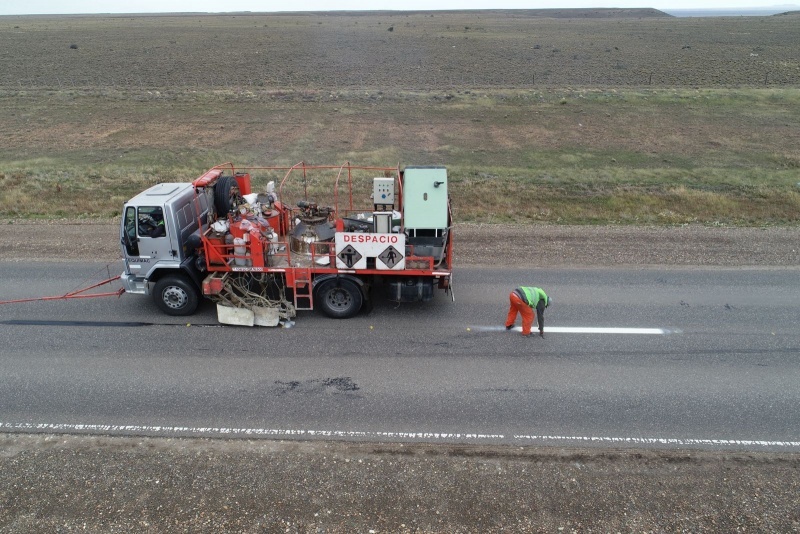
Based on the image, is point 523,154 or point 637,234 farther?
point 523,154

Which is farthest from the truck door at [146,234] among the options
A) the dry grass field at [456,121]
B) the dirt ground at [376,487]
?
the dry grass field at [456,121]

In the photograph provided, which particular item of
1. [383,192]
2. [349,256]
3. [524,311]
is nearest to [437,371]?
[524,311]

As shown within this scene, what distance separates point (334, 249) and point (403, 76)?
150ft

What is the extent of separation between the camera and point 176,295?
11234 millimetres

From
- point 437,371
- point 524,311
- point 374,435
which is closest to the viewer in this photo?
point 374,435

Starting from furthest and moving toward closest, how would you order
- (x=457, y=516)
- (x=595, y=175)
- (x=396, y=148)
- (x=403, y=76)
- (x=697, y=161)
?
(x=403, y=76)
(x=396, y=148)
(x=697, y=161)
(x=595, y=175)
(x=457, y=516)

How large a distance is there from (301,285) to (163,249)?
107 inches

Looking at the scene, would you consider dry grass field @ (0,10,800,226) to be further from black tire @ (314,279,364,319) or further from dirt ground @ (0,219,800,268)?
black tire @ (314,279,364,319)

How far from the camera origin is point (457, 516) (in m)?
6.52

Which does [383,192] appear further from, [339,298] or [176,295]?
[176,295]

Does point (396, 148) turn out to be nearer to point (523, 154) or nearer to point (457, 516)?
point (523, 154)

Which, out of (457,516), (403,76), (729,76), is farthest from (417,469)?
(729,76)

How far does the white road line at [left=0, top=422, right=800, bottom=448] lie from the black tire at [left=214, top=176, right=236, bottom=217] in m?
5.32

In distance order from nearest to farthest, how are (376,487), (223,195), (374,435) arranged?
1. (376,487)
2. (374,435)
3. (223,195)
